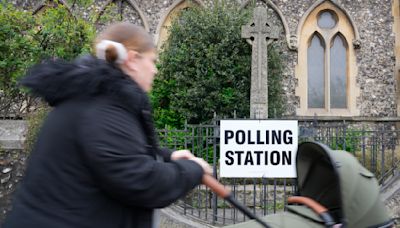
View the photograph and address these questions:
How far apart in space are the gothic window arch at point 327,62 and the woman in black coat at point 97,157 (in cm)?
1241

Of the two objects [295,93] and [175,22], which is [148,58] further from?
[295,93]

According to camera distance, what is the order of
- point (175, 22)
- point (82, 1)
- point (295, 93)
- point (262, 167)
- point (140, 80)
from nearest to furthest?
point (140, 80)
point (262, 167)
point (82, 1)
point (175, 22)
point (295, 93)

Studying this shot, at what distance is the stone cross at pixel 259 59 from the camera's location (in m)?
8.81

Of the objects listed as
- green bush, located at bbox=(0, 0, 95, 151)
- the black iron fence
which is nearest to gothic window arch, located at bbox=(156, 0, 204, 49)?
green bush, located at bbox=(0, 0, 95, 151)

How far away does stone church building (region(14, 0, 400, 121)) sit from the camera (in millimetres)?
13664

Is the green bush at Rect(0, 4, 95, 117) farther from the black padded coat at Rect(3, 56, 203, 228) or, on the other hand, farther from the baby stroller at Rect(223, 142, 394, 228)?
the black padded coat at Rect(3, 56, 203, 228)

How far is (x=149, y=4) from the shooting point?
1392 centimetres

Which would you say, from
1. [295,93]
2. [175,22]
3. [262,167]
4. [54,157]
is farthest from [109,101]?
[295,93]

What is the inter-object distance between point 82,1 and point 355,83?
8.80 m

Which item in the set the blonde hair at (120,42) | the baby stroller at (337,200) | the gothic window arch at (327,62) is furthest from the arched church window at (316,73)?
the blonde hair at (120,42)

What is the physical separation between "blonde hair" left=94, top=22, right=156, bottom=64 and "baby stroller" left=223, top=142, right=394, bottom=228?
1111 mm

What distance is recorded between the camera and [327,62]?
1387 centimetres

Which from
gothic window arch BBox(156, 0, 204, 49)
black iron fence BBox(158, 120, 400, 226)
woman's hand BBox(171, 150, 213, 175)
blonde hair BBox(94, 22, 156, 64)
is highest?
gothic window arch BBox(156, 0, 204, 49)

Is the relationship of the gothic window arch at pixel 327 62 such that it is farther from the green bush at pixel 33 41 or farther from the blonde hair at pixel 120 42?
the blonde hair at pixel 120 42
